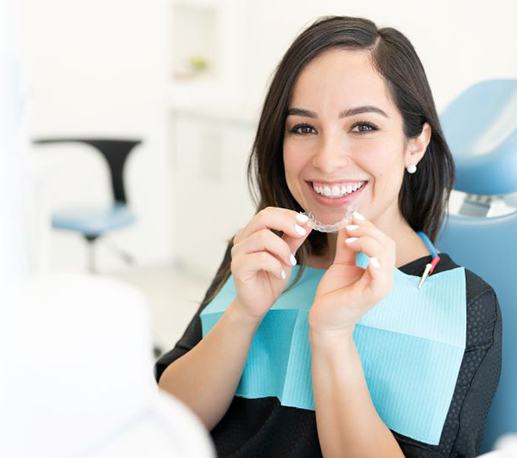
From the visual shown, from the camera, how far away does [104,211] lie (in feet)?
10.1

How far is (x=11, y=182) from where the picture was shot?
611mm

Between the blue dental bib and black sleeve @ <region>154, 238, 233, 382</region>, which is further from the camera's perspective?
black sleeve @ <region>154, 238, 233, 382</region>

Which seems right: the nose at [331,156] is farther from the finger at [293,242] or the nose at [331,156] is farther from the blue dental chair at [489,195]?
the blue dental chair at [489,195]

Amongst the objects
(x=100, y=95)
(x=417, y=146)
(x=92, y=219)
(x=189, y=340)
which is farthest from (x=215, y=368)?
(x=100, y=95)

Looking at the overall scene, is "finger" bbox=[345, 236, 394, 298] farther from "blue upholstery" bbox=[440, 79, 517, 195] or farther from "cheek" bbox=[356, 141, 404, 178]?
"blue upholstery" bbox=[440, 79, 517, 195]

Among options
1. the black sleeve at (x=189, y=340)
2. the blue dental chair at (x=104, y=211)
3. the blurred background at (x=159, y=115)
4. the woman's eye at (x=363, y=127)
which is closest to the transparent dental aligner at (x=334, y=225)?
the woman's eye at (x=363, y=127)

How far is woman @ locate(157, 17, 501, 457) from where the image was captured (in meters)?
0.89

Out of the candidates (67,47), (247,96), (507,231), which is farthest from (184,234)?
(507,231)

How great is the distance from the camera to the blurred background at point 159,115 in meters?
2.65

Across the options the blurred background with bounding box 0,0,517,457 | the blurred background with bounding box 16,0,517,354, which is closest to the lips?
the blurred background with bounding box 0,0,517,457

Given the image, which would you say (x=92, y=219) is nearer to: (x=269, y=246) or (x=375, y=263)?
(x=269, y=246)

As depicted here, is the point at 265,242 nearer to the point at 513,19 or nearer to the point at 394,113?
the point at 394,113

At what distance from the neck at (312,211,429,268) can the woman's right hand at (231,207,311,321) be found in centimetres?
17

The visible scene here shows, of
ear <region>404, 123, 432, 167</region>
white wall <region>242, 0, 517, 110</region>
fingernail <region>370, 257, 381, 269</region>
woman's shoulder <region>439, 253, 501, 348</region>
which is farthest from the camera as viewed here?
white wall <region>242, 0, 517, 110</region>
